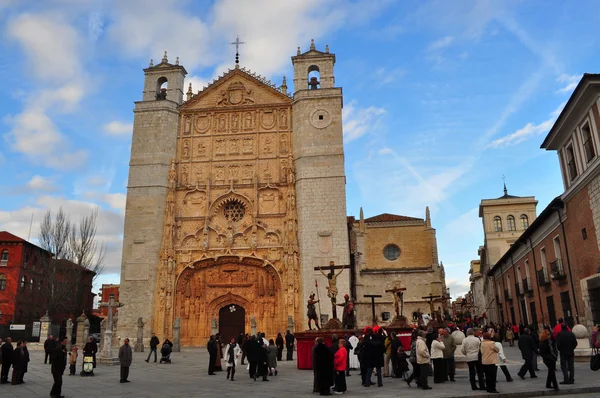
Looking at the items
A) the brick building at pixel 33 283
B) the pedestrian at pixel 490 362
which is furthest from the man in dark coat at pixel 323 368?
the brick building at pixel 33 283

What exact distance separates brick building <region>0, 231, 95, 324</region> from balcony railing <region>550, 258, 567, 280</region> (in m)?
30.8

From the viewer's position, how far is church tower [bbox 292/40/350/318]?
2745 centimetres

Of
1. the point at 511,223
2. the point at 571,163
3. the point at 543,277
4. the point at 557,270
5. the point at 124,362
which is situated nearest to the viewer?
the point at 124,362

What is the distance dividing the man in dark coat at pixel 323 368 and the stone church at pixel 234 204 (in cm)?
1611

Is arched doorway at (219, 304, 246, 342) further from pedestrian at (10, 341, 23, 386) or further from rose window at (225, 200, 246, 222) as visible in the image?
pedestrian at (10, 341, 23, 386)

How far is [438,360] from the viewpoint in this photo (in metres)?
10.6

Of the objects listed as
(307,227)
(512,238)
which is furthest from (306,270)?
(512,238)

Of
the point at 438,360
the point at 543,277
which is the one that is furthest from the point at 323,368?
the point at 543,277

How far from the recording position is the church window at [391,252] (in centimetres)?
3297

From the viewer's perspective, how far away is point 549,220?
65.6 ft

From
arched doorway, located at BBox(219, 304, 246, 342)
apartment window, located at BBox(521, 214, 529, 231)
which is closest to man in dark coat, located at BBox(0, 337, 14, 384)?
arched doorway, located at BBox(219, 304, 246, 342)

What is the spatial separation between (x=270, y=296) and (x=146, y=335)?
757 centimetres

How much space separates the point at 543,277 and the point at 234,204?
17989mm

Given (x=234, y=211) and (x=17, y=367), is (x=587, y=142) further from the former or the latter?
(x=234, y=211)
